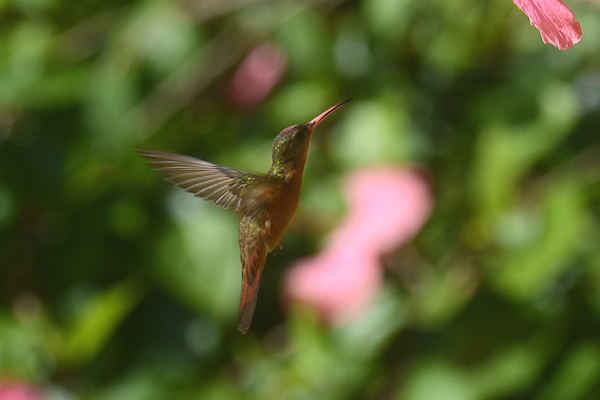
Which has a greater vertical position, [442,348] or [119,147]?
[119,147]

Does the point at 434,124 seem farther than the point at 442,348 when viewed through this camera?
Yes

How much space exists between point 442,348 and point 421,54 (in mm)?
439

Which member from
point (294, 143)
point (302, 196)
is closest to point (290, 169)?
point (294, 143)

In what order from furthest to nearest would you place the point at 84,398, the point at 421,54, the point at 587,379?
the point at 421,54 < the point at 84,398 < the point at 587,379

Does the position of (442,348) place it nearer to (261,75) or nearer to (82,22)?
(261,75)

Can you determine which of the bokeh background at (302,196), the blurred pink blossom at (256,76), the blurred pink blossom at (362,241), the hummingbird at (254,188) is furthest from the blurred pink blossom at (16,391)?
the hummingbird at (254,188)

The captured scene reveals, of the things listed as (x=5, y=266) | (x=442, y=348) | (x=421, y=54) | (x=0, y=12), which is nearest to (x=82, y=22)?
(x=0, y=12)

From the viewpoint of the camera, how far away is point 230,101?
96cm

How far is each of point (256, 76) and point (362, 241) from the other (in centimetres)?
34

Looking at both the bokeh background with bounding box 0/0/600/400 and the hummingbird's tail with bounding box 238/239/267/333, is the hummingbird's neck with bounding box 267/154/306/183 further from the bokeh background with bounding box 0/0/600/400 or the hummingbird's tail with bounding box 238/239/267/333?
the bokeh background with bounding box 0/0/600/400

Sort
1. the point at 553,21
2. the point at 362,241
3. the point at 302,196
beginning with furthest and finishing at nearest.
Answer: the point at 302,196
the point at 362,241
the point at 553,21

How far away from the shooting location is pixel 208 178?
28 cm

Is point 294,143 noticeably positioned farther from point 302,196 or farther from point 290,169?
point 302,196

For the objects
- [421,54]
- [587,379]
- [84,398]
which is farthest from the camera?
[421,54]
